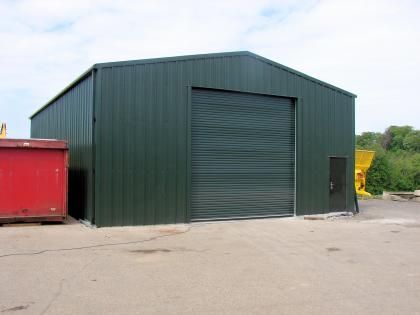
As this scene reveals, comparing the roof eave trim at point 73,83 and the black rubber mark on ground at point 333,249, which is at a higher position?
the roof eave trim at point 73,83

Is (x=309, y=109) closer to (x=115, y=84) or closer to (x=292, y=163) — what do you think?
(x=292, y=163)

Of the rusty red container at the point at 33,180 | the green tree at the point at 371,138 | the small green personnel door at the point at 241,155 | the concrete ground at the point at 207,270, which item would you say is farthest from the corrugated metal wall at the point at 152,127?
the green tree at the point at 371,138

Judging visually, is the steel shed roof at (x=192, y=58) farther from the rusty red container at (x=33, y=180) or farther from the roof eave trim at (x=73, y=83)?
the rusty red container at (x=33, y=180)

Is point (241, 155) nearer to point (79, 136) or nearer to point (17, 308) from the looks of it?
point (79, 136)

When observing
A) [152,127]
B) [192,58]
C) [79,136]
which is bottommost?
[79,136]

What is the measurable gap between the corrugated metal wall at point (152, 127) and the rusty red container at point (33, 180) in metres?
1.37

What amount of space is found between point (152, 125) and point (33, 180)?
3665 mm

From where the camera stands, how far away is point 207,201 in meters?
14.3

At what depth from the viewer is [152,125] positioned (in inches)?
523

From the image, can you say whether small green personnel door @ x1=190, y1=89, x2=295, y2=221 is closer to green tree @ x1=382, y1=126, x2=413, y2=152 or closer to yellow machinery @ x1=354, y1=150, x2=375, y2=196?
yellow machinery @ x1=354, y1=150, x2=375, y2=196

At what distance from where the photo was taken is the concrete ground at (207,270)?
5895 millimetres

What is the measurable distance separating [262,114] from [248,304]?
33.4 feet

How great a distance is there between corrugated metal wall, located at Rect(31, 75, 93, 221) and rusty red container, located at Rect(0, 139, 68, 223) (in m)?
0.66

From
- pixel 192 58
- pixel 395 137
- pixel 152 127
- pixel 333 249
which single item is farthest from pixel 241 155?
pixel 395 137
